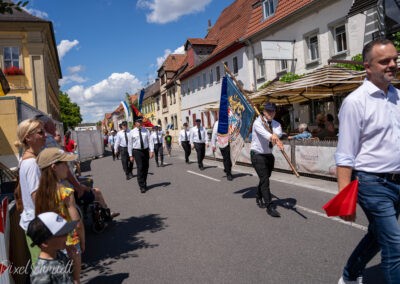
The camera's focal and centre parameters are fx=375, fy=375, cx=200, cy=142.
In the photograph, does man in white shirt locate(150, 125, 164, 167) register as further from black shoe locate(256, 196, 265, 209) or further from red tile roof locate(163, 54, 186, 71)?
red tile roof locate(163, 54, 186, 71)

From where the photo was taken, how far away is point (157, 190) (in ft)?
32.4

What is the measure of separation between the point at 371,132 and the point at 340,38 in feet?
52.7

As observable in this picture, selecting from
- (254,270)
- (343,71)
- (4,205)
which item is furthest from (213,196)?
(343,71)

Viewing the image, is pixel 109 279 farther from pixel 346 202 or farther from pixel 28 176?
pixel 346 202

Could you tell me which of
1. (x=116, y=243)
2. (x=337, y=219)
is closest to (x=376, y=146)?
(x=337, y=219)

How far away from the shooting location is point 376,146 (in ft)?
9.03

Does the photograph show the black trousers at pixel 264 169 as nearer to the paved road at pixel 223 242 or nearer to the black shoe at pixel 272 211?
the black shoe at pixel 272 211

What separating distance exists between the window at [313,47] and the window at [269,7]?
160 inches

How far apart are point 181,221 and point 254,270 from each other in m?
2.49

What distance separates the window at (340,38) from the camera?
55.7 ft

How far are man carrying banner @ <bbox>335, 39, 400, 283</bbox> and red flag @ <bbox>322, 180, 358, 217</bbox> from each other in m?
0.05

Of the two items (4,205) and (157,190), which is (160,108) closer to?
(157,190)

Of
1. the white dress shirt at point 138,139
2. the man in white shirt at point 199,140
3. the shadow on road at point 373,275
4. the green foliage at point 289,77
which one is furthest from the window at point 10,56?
the shadow on road at point 373,275

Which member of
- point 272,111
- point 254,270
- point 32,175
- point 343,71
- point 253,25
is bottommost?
point 254,270
